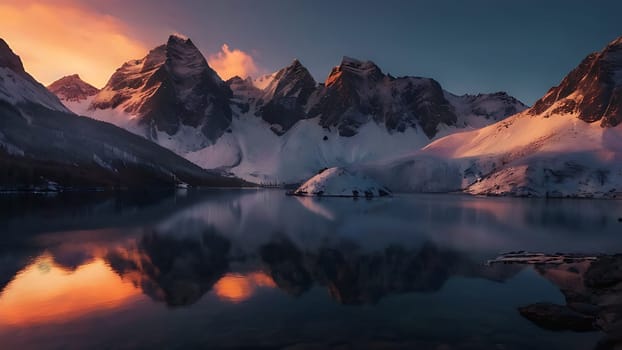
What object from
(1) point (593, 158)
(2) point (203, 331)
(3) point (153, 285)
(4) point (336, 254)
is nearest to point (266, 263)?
(4) point (336, 254)

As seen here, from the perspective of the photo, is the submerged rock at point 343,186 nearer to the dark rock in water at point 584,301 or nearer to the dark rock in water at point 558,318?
the dark rock in water at point 584,301

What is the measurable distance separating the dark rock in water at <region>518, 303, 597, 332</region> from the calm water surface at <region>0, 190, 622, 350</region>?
0.53 m

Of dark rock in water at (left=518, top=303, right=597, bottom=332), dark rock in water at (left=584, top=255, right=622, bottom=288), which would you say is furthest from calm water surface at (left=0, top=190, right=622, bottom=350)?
dark rock in water at (left=584, top=255, right=622, bottom=288)

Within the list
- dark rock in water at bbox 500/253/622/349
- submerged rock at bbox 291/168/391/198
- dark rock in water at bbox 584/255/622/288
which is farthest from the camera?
submerged rock at bbox 291/168/391/198

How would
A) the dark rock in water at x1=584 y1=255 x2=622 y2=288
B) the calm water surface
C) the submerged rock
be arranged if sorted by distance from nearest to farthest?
the calm water surface → the dark rock in water at x1=584 y1=255 x2=622 y2=288 → the submerged rock

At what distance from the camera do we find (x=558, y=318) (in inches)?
689

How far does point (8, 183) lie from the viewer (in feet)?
484

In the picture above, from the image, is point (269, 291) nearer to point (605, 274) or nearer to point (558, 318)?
point (558, 318)

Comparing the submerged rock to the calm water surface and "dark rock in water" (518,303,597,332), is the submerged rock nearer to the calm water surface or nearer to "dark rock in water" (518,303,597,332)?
the calm water surface

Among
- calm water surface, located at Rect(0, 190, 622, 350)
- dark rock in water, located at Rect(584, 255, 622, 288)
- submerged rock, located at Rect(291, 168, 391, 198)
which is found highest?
submerged rock, located at Rect(291, 168, 391, 198)

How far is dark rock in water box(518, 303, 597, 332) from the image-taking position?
667 inches

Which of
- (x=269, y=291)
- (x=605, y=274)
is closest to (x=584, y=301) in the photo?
(x=605, y=274)

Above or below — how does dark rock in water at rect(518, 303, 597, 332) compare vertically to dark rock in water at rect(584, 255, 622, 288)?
below

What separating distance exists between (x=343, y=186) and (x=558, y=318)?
416 feet
